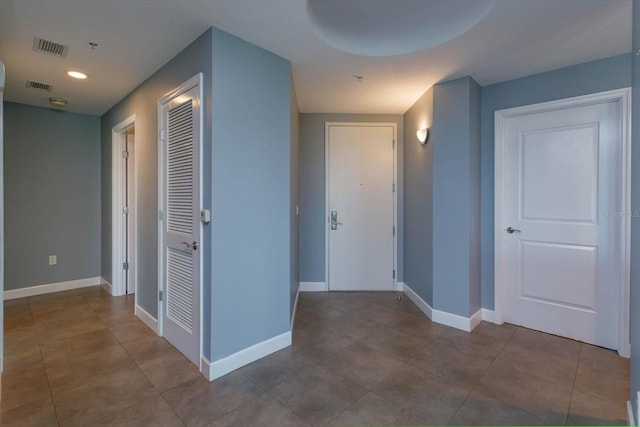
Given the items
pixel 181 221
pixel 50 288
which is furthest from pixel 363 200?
pixel 50 288

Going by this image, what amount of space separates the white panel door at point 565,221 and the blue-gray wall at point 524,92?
130 millimetres

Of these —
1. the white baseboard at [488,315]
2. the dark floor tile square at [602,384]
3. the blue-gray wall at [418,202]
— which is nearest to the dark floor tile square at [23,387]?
the blue-gray wall at [418,202]

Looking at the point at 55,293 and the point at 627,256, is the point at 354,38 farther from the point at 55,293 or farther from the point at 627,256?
the point at 55,293

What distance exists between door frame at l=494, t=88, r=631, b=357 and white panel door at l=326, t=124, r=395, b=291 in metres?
1.28

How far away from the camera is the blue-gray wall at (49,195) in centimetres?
357

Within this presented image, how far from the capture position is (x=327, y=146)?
3.88 m

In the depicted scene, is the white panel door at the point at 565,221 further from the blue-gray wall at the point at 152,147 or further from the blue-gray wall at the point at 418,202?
the blue-gray wall at the point at 152,147

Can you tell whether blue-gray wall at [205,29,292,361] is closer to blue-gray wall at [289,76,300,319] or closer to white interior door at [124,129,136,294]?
A: blue-gray wall at [289,76,300,319]

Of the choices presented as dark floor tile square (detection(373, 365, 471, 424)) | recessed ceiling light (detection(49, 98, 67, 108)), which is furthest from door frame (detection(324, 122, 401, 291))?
recessed ceiling light (detection(49, 98, 67, 108))

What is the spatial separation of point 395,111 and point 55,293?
4.91 meters

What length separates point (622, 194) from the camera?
89.0 inches

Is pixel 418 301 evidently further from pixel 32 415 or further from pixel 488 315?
pixel 32 415

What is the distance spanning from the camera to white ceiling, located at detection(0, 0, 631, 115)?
5.84 ft

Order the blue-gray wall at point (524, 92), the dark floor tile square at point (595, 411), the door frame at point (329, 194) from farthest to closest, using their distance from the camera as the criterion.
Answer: the door frame at point (329, 194)
the blue-gray wall at point (524, 92)
the dark floor tile square at point (595, 411)
